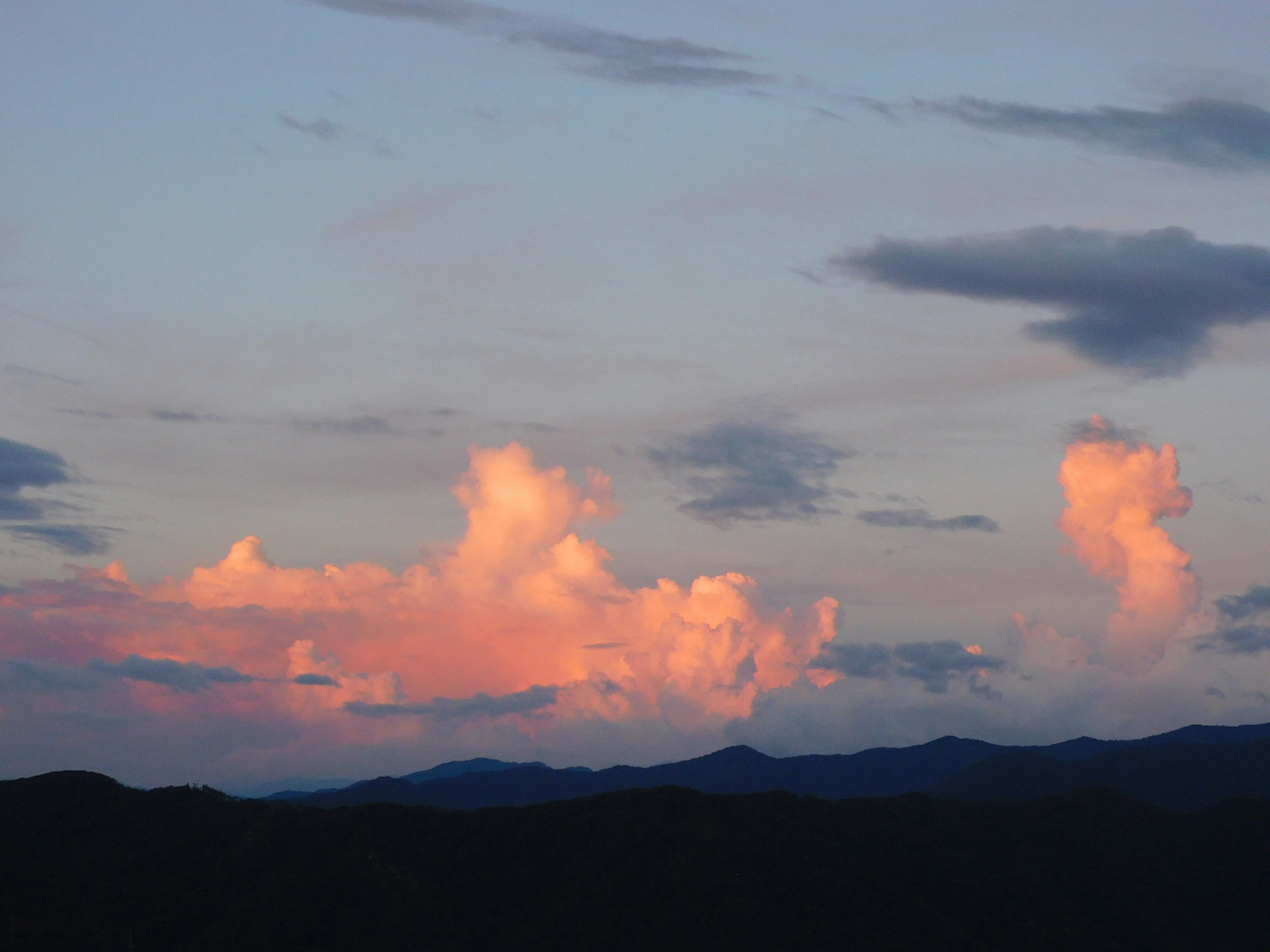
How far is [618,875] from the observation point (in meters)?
106

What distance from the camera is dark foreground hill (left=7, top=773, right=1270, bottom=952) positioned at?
98812 mm

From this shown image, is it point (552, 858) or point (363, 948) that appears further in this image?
point (552, 858)

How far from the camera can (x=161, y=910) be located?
102 m

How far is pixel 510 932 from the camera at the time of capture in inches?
3932

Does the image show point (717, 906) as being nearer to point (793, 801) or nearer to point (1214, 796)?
point (793, 801)

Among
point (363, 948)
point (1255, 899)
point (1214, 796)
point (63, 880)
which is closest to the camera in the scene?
point (363, 948)

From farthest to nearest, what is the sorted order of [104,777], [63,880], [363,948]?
1. [104,777]
2. [63,880]
3. [363,948]

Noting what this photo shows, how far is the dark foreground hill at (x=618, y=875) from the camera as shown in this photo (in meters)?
98.8

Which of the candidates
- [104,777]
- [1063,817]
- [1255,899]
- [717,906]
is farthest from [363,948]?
[1255,899]

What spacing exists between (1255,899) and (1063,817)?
19.2 meters

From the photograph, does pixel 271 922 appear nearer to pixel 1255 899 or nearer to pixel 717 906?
pixel 717 906

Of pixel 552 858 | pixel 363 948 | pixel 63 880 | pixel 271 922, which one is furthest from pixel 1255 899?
pixel 63 880

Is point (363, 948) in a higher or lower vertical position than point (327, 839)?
lower

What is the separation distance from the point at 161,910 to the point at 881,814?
6687cm
